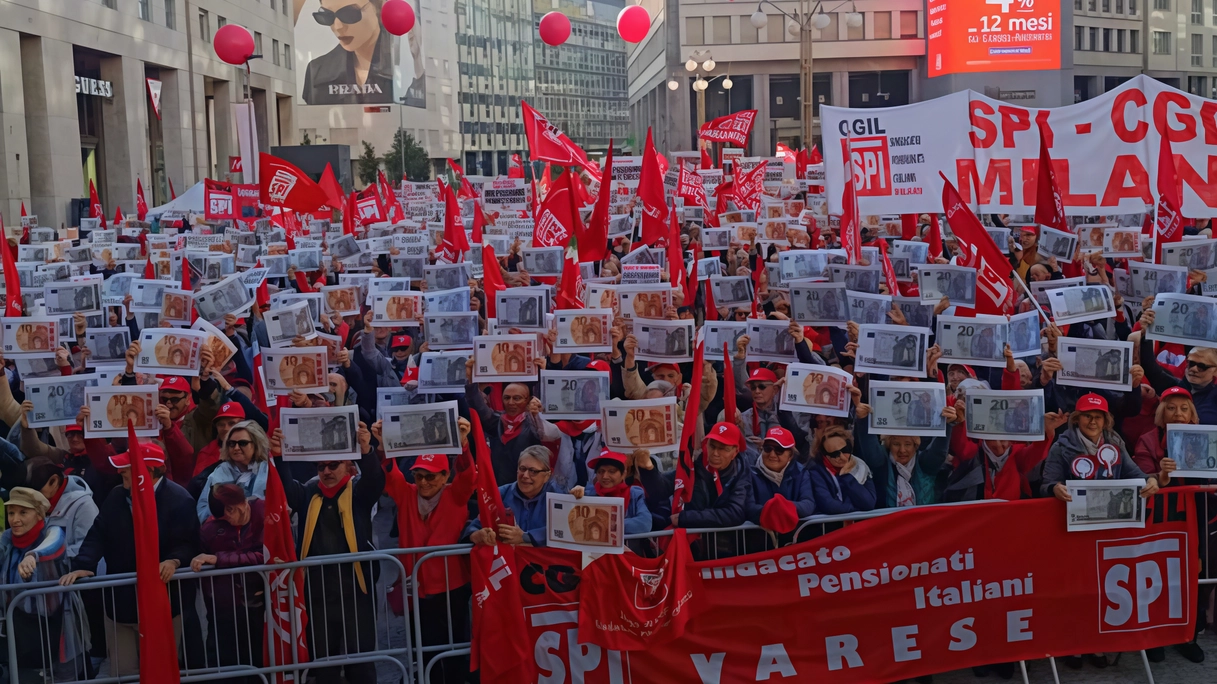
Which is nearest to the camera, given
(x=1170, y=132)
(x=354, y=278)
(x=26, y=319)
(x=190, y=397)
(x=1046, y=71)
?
(x=190, y=397)

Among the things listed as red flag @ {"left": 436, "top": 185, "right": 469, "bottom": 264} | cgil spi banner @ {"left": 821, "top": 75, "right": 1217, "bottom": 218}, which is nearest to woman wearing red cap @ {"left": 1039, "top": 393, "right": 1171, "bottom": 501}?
cgil spi banner @ {"left": 821, "top": 75, "right": 1217, "bottom": 218}

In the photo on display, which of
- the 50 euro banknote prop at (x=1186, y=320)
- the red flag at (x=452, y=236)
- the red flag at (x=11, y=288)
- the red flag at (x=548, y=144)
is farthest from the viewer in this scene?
the red flag at (x=548, y=144)

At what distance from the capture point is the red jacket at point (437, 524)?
6.54 m

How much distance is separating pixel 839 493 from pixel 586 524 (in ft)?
4.55

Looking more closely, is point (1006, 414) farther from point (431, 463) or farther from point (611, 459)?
point (431, 463)

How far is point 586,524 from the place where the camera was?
6.25 metres

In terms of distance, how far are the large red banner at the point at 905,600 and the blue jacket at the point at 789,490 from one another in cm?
25

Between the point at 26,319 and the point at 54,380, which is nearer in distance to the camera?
the point at 54,380

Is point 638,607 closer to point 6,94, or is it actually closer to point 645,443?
point 645,443

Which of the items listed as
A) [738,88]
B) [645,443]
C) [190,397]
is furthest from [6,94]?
[738,88]

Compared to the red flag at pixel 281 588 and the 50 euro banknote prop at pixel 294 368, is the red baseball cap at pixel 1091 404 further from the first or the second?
the 50 euro banknote prop at pixel 294 368

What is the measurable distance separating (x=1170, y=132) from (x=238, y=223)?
14.1m

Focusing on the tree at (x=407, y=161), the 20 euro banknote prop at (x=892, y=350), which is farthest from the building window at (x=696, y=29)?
the 20 euro banknote prop at (x=892, y=350)

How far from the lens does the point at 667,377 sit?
8.72 m
